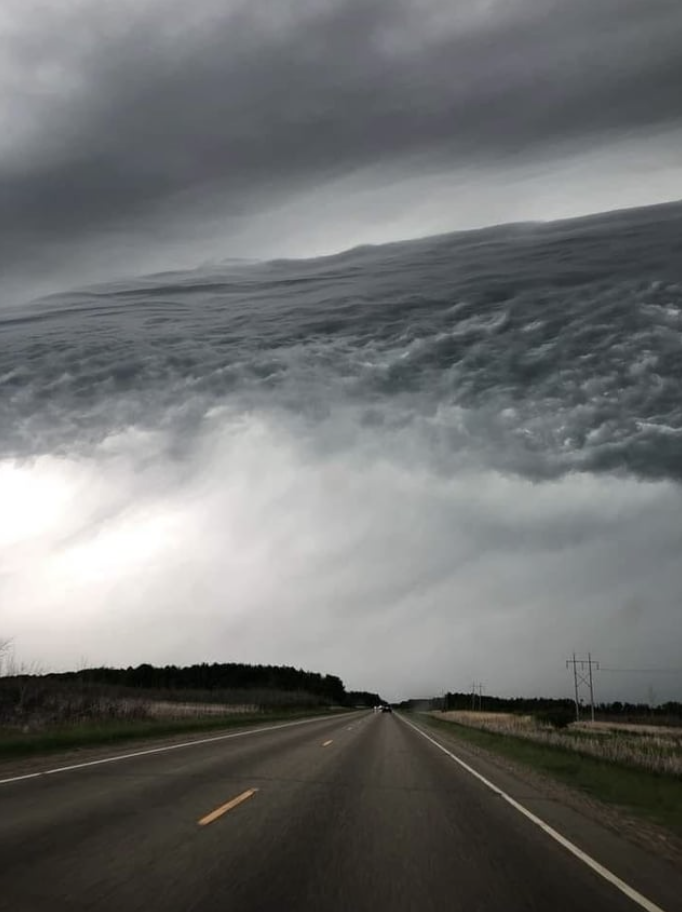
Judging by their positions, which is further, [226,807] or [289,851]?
[226,807]

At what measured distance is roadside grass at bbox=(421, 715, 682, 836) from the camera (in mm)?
13029

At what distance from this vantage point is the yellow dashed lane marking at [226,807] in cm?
972

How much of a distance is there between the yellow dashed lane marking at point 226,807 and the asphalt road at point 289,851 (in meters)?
0.03

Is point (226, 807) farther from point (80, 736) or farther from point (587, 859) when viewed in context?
point (80, 736)

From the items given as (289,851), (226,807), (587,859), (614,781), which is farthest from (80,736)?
(587,859)

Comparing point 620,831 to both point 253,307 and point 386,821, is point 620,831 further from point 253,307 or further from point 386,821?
point 253,307

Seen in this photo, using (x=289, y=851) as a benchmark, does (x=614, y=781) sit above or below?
below

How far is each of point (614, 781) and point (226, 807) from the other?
10.1m

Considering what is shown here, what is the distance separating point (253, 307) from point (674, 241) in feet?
32.1

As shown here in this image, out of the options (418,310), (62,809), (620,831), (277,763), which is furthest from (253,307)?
(620,831)

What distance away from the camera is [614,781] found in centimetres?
1716

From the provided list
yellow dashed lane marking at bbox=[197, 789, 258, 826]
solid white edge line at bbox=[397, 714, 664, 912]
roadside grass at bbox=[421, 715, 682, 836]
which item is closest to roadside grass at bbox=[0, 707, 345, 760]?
yellow dashed lane marking at bbox=[197, 789, 258, 826]

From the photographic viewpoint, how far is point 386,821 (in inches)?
408

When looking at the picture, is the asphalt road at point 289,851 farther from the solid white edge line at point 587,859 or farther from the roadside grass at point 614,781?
the roadside grass at point 614,781
